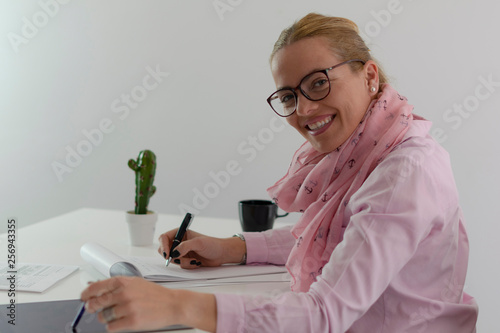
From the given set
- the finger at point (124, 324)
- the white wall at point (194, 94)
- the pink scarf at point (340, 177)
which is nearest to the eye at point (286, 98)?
the pink scarf at point (340, 177)

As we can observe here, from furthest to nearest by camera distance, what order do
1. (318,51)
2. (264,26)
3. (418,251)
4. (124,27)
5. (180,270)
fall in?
(124,27) < (264,26) < (180,270) < (318,51) < (418,251)

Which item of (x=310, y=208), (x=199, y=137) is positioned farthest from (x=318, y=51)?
(x=199, y=137)

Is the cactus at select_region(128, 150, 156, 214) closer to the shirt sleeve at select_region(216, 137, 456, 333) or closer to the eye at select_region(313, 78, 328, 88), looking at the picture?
the eye at select_region(313, 78, 328, 88)

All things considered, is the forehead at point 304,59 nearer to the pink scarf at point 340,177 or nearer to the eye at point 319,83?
the eye at point 319,83

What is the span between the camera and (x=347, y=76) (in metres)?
0.96

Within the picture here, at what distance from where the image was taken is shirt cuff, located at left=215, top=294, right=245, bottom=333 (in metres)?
0.69

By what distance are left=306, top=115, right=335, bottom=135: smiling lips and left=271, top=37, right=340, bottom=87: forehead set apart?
0.09 m

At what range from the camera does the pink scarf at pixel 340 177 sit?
89 centimetres

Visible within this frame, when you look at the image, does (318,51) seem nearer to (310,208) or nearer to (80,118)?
(310,208)

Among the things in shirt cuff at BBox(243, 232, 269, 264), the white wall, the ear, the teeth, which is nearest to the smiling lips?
the teeth

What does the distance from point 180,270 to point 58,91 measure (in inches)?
94.1

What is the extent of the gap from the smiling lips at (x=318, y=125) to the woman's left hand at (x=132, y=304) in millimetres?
475

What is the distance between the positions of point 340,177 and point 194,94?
2053mm

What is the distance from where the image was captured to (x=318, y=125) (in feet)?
3.21
